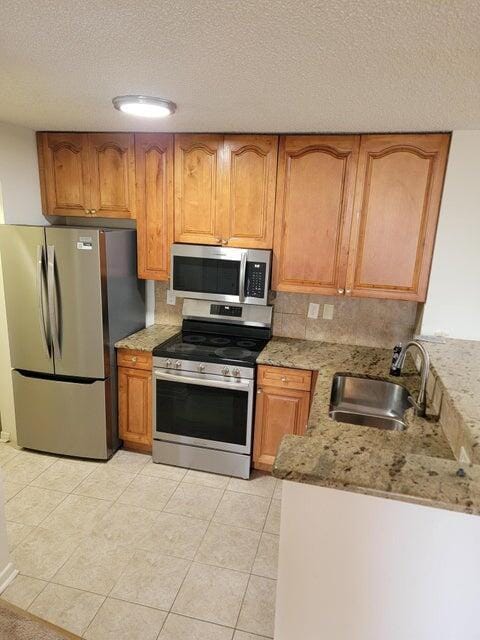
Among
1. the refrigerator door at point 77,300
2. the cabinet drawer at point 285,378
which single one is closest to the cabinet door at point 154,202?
the refrigerator door at point 77,300

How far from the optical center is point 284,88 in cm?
168

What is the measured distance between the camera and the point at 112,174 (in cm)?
291

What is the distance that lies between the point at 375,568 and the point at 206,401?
1844mm

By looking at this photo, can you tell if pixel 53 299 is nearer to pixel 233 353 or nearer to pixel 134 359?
pixel 134 359

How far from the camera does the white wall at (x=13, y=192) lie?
276cm

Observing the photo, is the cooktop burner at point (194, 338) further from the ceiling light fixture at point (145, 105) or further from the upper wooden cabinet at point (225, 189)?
the ceiling light fixture at point (145, 105)

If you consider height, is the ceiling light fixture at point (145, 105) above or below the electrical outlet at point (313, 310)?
above

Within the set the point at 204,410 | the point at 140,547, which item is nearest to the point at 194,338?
the point at 204,410

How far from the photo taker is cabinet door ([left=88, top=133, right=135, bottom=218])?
9.31ft

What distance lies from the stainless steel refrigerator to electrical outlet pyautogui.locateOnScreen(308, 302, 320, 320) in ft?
4.46

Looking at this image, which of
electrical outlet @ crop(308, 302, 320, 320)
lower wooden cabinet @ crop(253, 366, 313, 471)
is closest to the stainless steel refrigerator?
lower wooden cabinet @ crop(253, 366, 313, 471)

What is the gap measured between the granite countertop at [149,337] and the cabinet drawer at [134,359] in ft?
0.17

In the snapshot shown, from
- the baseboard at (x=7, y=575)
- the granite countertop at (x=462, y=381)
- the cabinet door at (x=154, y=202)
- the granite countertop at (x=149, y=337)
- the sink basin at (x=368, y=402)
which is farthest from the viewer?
the granite countertop at (x=149, y=337)

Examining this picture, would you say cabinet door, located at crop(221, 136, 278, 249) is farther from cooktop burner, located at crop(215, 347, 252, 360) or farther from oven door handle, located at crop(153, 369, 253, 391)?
oven door handle, located at crop(153, 369, 253, 391)
